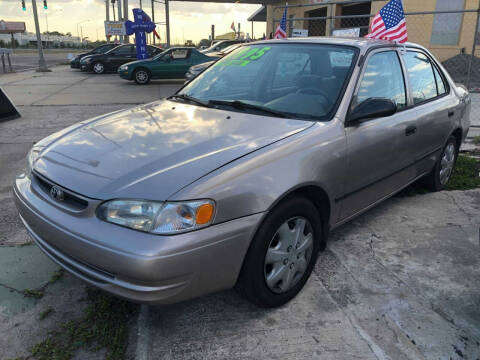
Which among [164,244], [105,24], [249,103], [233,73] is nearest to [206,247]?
[164,244]

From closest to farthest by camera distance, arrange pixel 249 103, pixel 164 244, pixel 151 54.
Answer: pixel 164 244, pixel 249 103, pixel 151 54

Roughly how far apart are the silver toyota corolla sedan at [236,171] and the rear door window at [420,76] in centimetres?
3

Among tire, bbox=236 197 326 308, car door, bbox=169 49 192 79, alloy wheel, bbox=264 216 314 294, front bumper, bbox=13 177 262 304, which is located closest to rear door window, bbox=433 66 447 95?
tire, bbox=236 197 326 308

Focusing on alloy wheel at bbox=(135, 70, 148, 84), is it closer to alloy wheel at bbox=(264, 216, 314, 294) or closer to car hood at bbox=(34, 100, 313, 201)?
car hood at bbox=(34, 100, 313, 201)

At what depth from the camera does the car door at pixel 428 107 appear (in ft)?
12.1

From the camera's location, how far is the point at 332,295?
2732 millimetres

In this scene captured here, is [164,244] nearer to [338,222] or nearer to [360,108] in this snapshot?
[338,222]

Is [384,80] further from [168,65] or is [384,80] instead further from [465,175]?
[168,65]

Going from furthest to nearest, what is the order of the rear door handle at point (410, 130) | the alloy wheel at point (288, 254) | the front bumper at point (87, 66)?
the front bumper at point (87, 66) → the rear door handle at point (410, 130) → the alloy wheel at point (288, 254)

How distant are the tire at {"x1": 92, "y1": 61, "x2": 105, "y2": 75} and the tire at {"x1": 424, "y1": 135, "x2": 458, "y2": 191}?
20.1m

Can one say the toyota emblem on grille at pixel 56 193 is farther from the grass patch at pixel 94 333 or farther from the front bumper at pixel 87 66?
the front bumper at pixel 87 66

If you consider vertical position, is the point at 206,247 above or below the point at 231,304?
above

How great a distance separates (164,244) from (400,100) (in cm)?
253

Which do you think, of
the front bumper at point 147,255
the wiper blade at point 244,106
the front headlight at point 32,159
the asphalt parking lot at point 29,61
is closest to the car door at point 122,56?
the asphalt parking lot at point 29,61
